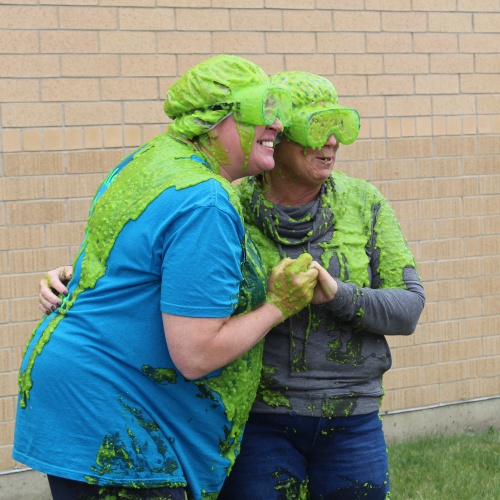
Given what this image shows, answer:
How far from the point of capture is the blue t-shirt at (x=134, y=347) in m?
2.50

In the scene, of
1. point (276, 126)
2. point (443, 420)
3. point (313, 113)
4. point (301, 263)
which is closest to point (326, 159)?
point (313, 113)

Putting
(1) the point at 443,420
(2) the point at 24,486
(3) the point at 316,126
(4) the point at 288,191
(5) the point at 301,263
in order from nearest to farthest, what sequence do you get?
(5) the point at 301,263
(3) the point at 316,126
(4) the point at 288,191
(2) the point at 24,486
(1) the point at 443,420

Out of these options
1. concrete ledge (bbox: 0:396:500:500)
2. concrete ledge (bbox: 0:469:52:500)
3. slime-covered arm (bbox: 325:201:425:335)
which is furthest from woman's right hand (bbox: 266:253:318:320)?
concrete ledge (bbox: 0:396:500:500)

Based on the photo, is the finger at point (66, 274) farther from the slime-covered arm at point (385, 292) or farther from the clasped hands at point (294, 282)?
the slime-covered arm at point (385, 292)

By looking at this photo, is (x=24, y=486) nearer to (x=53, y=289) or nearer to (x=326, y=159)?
(x=53, y=289)

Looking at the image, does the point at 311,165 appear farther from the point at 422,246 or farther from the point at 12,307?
the point at 422,246

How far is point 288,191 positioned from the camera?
3240 millimetres

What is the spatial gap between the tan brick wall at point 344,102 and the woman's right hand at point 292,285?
9.12ft

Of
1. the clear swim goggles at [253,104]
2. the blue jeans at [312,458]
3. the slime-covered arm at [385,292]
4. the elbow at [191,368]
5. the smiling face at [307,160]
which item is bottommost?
the blue jeans at [312,458]

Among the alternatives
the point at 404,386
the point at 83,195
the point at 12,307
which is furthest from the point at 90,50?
the point at 404,386

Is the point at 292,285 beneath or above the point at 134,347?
above

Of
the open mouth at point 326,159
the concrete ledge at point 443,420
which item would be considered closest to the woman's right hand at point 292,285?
the open mouth at point 326,159

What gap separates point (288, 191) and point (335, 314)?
18.2 inches

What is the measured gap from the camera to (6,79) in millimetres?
5172
